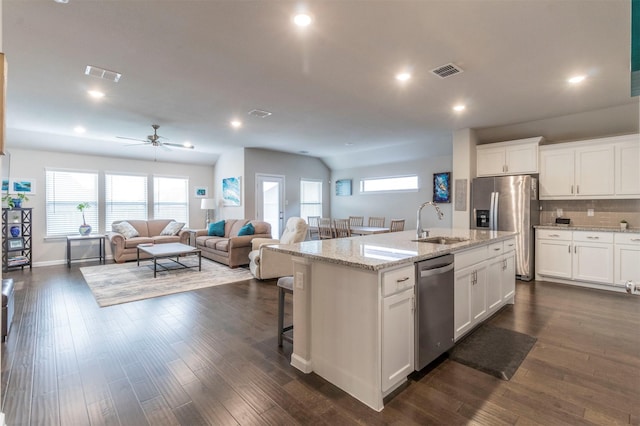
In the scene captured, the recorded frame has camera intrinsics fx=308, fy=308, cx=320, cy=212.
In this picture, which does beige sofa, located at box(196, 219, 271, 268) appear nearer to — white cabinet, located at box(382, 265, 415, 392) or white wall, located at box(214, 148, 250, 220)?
white wall, located at box(214, 148, 250, 220)

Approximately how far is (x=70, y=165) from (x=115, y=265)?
8.59 feet

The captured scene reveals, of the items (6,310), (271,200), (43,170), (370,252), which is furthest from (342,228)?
(43,170)

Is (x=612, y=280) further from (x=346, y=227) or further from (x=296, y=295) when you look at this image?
(x=296, y=295)

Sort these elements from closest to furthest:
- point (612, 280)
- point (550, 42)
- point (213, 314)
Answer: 1. point (550, 42)
2. point (213, 314)
3. point (612, 280)

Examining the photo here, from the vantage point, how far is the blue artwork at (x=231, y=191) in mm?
7895

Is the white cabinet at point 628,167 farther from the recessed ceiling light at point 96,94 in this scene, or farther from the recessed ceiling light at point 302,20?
the recessed ceiling light at point 96,94

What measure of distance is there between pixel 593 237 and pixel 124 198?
31.0ft

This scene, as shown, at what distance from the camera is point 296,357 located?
2453 millimetres

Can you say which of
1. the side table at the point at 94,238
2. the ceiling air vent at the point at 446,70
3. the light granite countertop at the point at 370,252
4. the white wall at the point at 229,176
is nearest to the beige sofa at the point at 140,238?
the side table at the point at 94,238

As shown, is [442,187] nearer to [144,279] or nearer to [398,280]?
[398,280]

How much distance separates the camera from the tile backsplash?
4586 millimetres

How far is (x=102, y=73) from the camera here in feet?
11.0

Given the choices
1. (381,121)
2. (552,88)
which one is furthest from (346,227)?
(552,88)

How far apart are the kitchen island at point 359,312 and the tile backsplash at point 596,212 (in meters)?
3.83
